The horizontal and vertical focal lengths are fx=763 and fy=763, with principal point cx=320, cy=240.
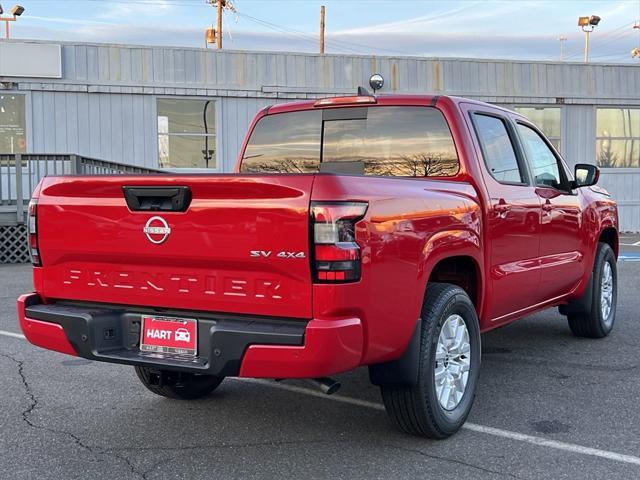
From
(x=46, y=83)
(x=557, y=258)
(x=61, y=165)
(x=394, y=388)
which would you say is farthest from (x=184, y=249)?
(x=46, y=83)

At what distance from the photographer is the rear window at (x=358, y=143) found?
4617mm

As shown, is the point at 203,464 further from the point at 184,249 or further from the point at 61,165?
the point at 61,165

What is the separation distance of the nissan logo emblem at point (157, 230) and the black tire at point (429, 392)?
1302 millimetres

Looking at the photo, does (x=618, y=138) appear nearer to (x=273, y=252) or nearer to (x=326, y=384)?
(x=326, y=384)

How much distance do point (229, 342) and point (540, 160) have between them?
3130 millimetres

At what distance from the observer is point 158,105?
15586 mm

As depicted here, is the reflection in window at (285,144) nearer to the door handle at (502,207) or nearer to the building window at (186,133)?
the door handle at (502,207)

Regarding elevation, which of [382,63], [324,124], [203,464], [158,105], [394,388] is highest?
[382,63]

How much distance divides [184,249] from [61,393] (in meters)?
1.96

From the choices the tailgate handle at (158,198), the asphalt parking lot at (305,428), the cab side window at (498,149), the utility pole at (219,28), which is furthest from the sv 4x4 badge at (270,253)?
the utility pole at (219,28)

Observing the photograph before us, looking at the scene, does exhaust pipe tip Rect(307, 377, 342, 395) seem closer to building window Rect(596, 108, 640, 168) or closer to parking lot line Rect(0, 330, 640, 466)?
parking lot line Rect(0, 330, 640, 466)

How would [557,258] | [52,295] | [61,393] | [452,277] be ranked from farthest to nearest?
[557,258] < [61,393] < [452,277] < [52,295]

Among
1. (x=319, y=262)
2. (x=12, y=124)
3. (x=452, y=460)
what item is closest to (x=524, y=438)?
(x=452, y=460)

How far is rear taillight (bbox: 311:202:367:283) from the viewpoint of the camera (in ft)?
10.4
